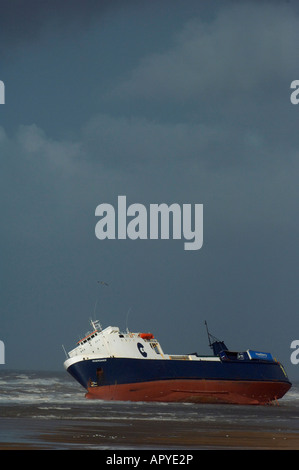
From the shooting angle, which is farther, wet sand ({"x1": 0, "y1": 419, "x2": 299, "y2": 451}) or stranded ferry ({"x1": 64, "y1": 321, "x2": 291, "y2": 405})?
A: stranded ferry ({"x1": 64, "y1": 321, "x2": 291, "y2": 405})

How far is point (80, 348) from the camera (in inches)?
2272

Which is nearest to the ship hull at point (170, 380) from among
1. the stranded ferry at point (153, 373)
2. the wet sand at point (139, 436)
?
the stranded ferry at point (153, 373)

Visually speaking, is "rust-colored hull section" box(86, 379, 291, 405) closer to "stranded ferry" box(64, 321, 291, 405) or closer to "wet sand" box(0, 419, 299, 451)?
"stranded ferry" box(64, 321, 291, 405)

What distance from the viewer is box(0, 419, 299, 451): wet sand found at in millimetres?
22641

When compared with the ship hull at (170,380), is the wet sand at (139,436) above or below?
below

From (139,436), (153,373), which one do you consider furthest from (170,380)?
(139,436)

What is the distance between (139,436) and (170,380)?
92.2ft

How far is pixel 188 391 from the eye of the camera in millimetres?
54250

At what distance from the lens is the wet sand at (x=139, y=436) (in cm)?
2264

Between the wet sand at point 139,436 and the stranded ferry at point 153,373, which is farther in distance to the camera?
the stranded ferry at point 153,373

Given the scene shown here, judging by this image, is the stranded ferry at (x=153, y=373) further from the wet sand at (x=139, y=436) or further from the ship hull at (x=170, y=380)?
the wet sand at (x=139, y=436)

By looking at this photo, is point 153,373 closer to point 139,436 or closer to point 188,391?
point 188,391

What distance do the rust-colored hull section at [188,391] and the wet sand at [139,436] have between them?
2086 cm

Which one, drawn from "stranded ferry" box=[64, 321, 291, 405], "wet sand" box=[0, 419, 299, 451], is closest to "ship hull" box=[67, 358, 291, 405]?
"stranded ferry" box=[64, 321, 291, 405]
